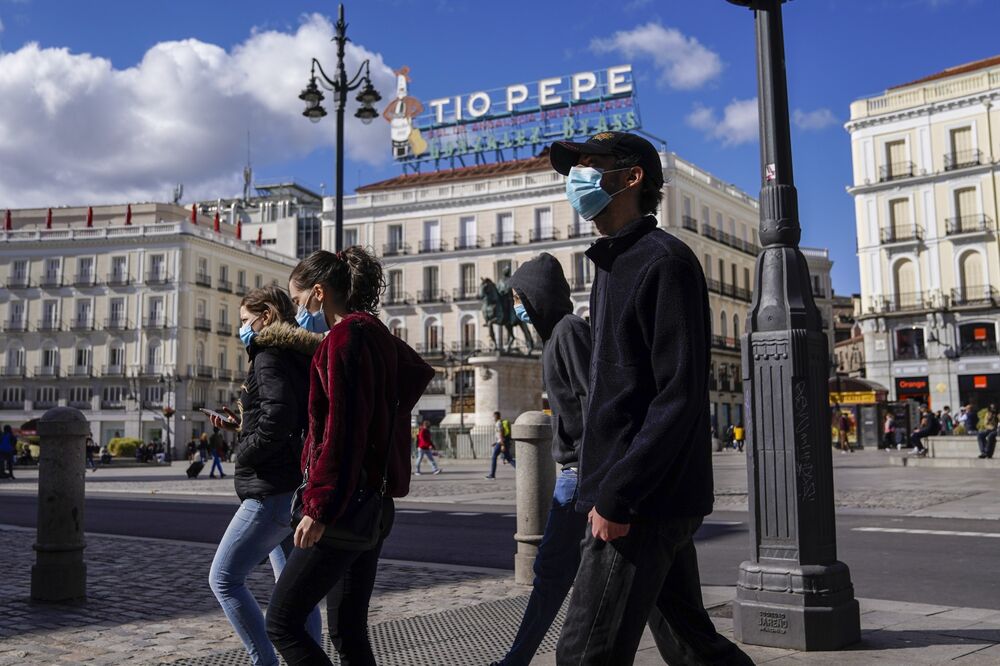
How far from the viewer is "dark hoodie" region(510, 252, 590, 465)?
14.4ft

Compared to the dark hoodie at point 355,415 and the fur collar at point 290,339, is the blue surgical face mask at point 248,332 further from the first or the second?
the dark hoodie at point 355,415

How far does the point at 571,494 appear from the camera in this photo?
14.4 ft

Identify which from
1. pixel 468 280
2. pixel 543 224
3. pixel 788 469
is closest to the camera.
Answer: pixel 788 469

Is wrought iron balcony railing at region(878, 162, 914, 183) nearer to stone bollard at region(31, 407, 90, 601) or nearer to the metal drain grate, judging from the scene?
the metal drain grate

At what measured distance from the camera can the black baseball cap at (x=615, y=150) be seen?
3100mm

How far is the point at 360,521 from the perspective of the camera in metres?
3.34

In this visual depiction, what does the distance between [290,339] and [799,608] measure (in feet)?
8.90

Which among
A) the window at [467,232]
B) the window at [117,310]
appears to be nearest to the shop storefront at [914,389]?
the window at [467,232]

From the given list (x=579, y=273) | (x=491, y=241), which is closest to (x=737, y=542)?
(x=579, y=273)

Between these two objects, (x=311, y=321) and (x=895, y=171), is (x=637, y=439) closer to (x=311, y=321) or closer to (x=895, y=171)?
(x=311, y=321)

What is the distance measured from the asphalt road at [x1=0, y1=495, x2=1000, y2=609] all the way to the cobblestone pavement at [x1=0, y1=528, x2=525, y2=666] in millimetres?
1381

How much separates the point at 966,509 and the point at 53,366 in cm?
7215

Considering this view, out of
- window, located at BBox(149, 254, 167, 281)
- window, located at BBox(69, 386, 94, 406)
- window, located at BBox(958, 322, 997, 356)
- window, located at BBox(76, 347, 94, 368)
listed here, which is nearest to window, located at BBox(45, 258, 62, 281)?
window, located at BBox(76, 347, 94, 368)

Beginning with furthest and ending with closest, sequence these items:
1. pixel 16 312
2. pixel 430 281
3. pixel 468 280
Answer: pixel 16 312
pixel 430 281
pixel 468 280
